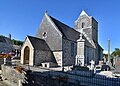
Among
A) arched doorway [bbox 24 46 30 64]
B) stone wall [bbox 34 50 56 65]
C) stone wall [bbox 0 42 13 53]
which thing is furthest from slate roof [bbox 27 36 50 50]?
stone wall [bbox 0 42 13 53]

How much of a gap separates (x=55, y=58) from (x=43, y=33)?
480 cm

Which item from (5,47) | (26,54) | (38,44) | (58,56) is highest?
(38,44)

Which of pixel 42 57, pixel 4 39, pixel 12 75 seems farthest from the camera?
pixel 4 39

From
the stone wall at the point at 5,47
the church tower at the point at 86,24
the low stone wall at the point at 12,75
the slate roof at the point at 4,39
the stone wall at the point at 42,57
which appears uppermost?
the church tower at the point at 86,24

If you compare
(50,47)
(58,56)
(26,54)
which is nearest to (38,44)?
(26,54)

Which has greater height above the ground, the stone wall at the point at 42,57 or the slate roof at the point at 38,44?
the slate roof at the point at 38,44

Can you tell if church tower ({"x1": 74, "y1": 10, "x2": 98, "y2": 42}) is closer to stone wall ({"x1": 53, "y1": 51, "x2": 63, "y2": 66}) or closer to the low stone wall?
stone wall ({"x1": 53, "y1": 51, "x2": 63, "y2": 66})

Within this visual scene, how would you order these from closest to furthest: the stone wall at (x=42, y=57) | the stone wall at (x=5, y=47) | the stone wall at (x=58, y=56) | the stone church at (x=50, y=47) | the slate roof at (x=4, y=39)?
1. the stone church at (x=50, y=47)
2. the stone wall at (x=42, y=57)
3. the stone wall at (x=58, y=56)
4. the stone wall at (x=5, y=47)
5. the slate roof at (x=4, y=39)

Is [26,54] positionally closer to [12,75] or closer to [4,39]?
[12,75]

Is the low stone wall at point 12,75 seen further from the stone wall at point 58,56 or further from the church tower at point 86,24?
the church tower at point 86,24

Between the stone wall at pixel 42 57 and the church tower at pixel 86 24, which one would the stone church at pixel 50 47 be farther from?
the church tower at pixel 86 24

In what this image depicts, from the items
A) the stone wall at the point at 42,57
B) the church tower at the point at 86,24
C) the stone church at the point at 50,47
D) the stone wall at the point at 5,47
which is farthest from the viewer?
the stone wall at the point at 5,47

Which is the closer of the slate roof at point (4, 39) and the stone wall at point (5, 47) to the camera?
the stone wall at point (5, 47)

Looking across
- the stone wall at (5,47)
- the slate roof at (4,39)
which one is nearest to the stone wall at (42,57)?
the stone wall at (5,47)
